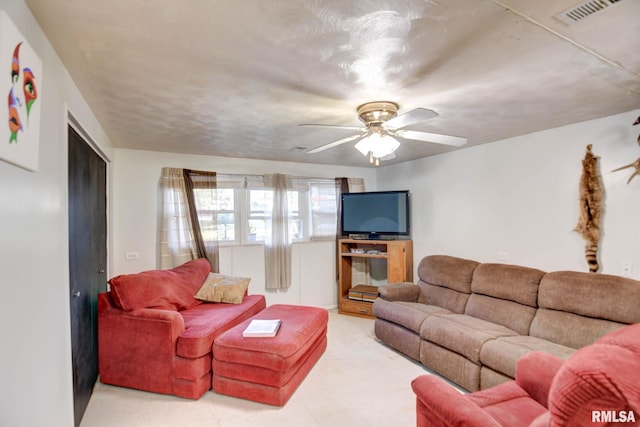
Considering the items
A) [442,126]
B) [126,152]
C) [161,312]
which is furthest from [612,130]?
[126,152]

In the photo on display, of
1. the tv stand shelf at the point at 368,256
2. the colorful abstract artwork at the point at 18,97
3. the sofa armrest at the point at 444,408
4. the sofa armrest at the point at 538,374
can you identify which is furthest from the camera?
the tv stand shelf at the point at 368,256

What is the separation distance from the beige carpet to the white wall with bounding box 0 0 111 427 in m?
0.65

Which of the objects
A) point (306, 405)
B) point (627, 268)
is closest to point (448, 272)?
point (627, 268)

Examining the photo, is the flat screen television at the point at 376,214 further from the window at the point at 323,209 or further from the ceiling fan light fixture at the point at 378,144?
the ceiling fan light fixture at the point at 378,144

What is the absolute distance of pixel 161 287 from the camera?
306 cm

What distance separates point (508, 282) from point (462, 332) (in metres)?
0.79

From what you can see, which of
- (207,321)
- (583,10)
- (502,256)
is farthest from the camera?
(502,256)

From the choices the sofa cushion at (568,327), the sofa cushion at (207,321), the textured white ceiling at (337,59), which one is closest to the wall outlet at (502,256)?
the sofa cushion at (568,327)

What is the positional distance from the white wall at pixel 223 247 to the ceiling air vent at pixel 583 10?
381 cm

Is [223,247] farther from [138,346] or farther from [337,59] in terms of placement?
[337,59]

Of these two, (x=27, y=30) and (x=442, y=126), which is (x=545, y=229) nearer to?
(x=442, y=126)

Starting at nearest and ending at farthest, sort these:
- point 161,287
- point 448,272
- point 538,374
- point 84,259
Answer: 1. point 538,374
2. point 84,259
3. point 161,287
4. point 448,272

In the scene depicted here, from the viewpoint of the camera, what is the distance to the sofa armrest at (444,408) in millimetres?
1407

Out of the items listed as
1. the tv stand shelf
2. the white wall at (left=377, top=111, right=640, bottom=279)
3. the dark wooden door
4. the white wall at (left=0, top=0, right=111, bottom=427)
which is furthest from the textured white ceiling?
the tv stand shelf
